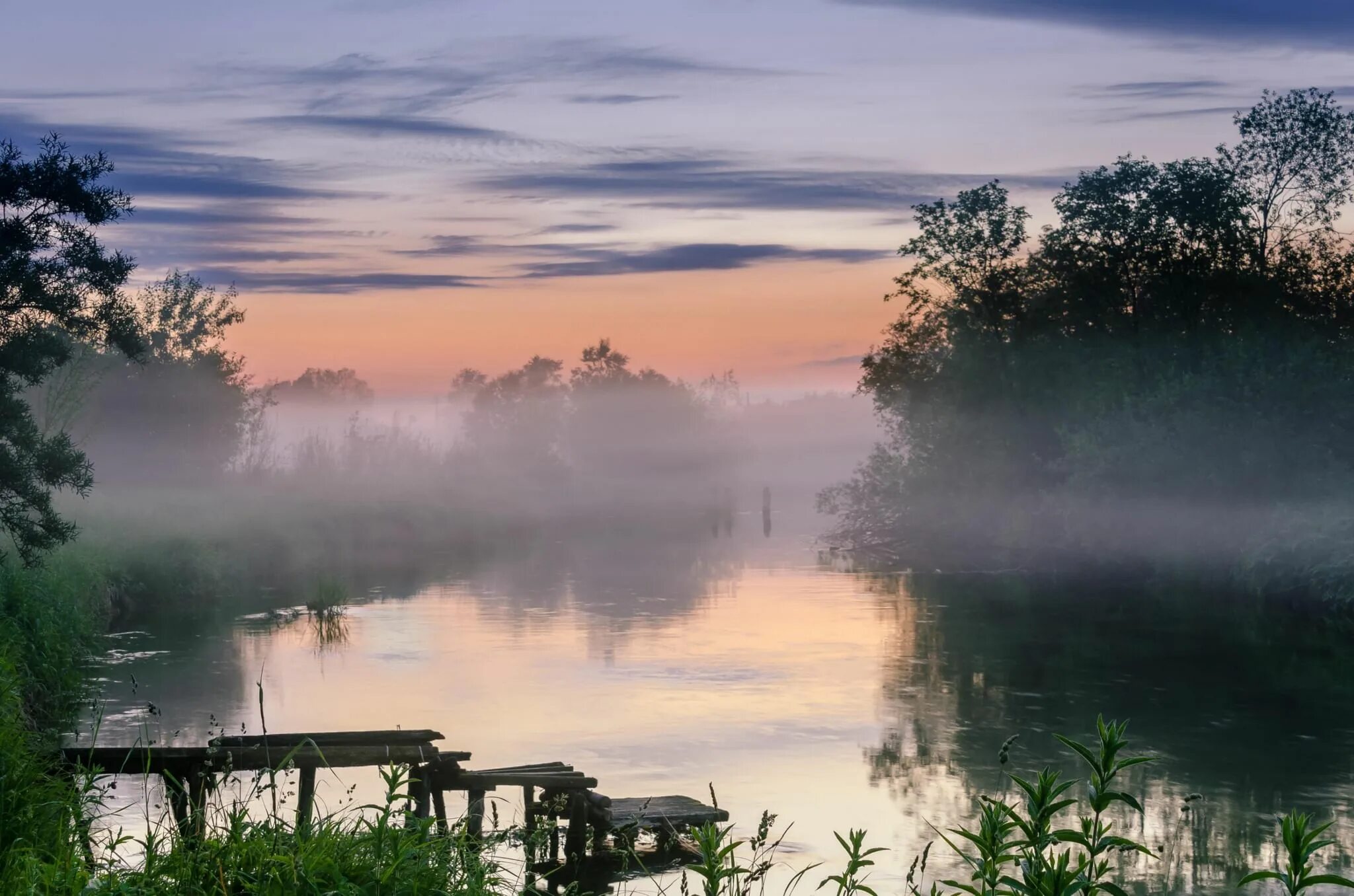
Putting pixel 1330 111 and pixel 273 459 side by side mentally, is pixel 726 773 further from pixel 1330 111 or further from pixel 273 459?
pixel 273 459

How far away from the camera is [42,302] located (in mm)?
23516

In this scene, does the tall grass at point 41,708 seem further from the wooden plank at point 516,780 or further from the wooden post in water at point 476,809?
the wooden plank at point 516,780

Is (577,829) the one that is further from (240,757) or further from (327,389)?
(327,389)

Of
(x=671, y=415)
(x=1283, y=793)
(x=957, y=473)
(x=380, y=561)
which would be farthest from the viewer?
(x=671, y=415)

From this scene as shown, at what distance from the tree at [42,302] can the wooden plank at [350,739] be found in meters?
10.3

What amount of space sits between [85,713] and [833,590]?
84.2ft

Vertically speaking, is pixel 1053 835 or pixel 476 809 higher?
pixel 1053 835

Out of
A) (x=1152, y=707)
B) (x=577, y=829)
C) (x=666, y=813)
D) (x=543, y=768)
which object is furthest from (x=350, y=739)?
(x=1152, y=707)

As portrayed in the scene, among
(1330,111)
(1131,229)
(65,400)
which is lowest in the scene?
(65,400)

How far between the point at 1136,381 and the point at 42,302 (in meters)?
40.4

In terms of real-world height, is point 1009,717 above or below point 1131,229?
below

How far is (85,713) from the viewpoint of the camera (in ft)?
71.8

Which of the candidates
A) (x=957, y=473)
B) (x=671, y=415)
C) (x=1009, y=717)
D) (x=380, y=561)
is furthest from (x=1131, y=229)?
Answer: (x=671, y=415)

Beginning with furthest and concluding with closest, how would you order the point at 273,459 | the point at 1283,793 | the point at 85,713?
the point at 273,459 < the point at 85,713 < the point at 1283,793
